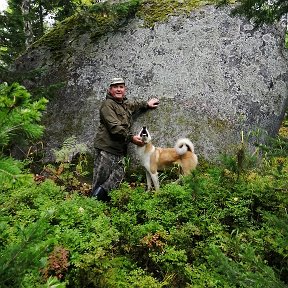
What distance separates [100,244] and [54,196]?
1.87 metres

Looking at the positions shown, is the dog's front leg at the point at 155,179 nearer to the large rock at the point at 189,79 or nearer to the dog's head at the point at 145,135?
the dog's head at the point at 145,135

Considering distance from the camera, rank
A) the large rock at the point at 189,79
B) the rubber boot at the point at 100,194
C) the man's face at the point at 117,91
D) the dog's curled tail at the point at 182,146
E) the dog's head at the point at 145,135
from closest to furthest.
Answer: the rubber boot at the point at 100,194, the dog's head at the point at 145,135, the dog's curled tail at the point at 182,146, the man's face at the point at 117,91, the large rock at the point at 189,79

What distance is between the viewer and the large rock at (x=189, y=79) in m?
8.25

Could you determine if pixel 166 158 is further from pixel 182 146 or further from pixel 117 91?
pixel 117 91

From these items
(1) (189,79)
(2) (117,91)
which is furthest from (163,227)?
(1) (189,79)

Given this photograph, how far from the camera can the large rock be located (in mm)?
8250

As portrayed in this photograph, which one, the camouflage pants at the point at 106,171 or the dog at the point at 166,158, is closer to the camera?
the camouflage pants at the point at 106,171

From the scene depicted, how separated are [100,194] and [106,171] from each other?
1.48 feet

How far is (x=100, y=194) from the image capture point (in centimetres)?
679

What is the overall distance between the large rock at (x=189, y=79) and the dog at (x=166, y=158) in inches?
32.9

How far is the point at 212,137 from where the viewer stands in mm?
8078

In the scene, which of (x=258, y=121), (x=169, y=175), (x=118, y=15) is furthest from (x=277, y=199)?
(x=118, y=15)

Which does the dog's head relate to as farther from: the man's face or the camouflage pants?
the man's face

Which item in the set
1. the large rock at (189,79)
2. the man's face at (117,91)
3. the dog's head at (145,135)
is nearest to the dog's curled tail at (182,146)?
the dog's head at (145,135)
